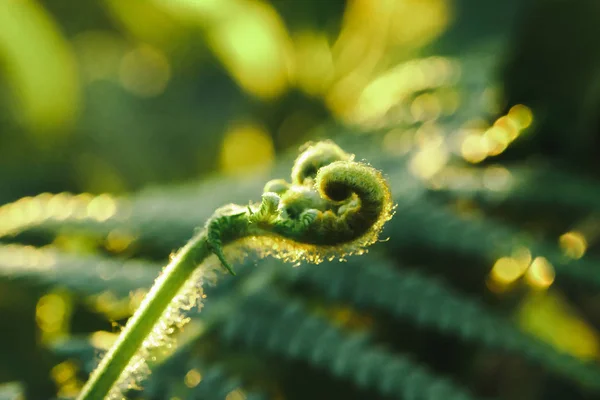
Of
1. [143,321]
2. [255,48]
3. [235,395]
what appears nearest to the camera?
[143,321]

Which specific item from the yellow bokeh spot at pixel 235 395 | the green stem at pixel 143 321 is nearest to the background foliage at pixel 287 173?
the yellow bokeh spot at pixel 235 395

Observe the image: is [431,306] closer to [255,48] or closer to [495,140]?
→ [495,140]

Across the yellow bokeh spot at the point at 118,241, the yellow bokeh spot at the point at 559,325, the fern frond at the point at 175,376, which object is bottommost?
the fern frond at the point at 175,376

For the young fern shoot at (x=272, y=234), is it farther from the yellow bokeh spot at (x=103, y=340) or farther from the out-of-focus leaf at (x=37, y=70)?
the out-of-focus leaf at (x=37, y=70)

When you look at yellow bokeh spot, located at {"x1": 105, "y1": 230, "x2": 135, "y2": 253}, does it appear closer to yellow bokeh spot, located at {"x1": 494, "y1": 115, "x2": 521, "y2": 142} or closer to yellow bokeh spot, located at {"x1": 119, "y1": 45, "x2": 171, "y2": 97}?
yellow bokeh spot, located at {"x1": 494, "y1": 115, "x2": 521, "y2": 142}

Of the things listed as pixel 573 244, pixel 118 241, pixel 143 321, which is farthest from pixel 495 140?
pixel 143 321

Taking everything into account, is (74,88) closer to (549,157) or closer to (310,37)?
(310,37)

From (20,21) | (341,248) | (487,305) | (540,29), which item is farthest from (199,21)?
(341,248)
